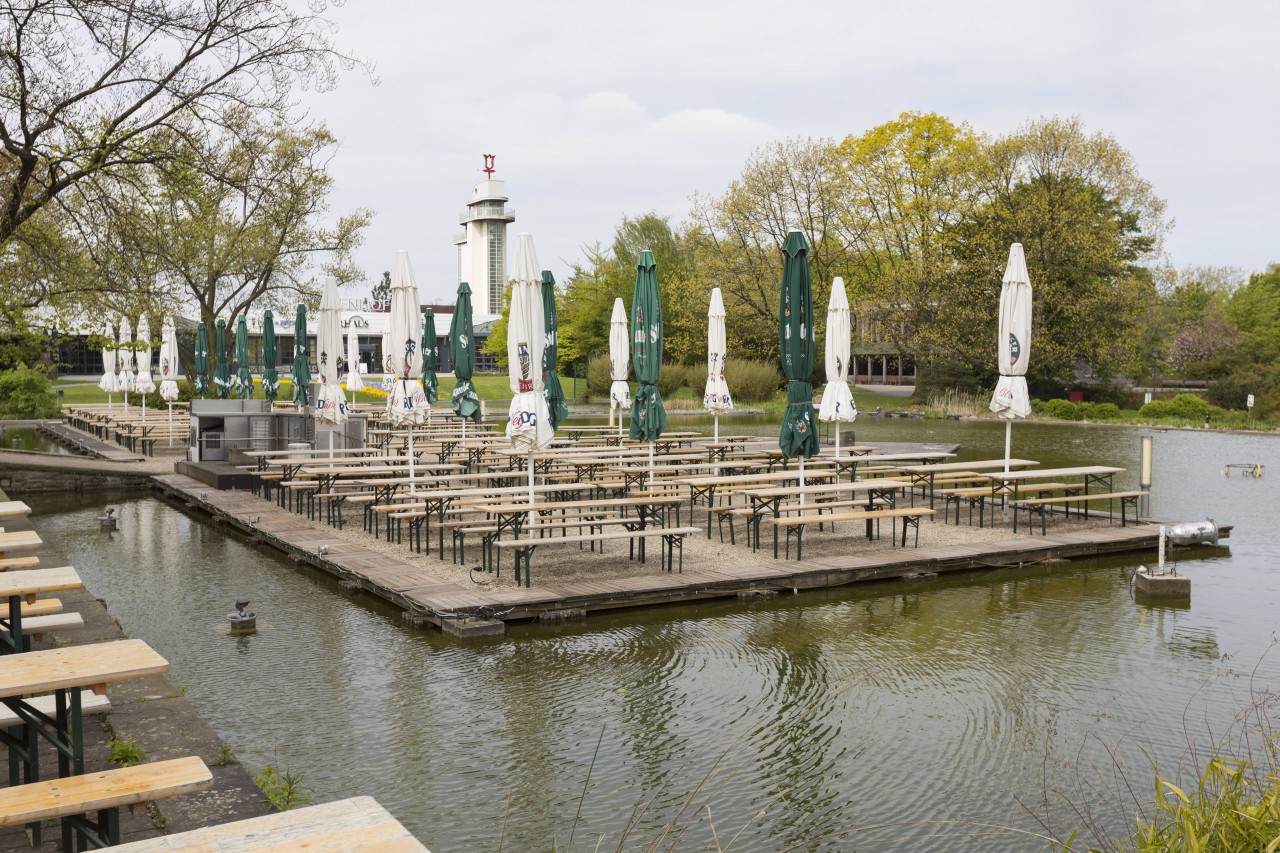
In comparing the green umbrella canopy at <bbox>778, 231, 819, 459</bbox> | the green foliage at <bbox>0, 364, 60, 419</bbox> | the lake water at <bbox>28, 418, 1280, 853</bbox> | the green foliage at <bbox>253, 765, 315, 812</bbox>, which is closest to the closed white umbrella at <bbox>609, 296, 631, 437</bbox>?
the green umbrella canopy at <bbox>778, 231, 819, 459</bbox>

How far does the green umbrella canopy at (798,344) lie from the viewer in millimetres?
12625

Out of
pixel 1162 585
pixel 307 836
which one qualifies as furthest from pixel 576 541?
pixel 307 836

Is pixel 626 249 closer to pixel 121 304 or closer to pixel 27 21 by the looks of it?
pixel 121 304

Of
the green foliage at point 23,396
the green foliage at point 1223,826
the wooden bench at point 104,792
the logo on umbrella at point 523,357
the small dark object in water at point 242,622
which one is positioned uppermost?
the logo on umbrella at point 523,357

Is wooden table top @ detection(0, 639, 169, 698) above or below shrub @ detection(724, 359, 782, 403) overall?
below

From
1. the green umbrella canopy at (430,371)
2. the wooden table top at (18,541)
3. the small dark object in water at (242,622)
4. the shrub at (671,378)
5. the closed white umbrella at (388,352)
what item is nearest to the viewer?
the wooden table top at (18,541)

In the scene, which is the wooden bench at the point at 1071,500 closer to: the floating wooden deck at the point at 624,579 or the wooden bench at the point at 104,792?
the floating wooden deck at the point at 624,579

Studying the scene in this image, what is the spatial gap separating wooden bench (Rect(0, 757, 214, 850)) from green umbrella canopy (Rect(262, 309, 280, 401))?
21.9 meters

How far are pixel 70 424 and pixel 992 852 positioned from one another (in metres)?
32.8

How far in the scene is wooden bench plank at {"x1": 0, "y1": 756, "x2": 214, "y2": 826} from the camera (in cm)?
345

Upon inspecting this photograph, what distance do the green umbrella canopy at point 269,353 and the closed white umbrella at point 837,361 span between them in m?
14.7

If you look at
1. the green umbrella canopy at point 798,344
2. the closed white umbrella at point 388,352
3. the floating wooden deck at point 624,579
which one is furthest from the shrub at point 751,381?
the green umbrella canopy at point 798,344

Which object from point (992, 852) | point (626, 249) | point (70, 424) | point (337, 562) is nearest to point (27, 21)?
point (337, 562)

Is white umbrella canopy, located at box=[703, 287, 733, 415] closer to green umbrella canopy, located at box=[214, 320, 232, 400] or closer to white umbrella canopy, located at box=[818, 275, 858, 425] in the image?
white umbrella canopy, located at box=[818, 275, 858, 425]
